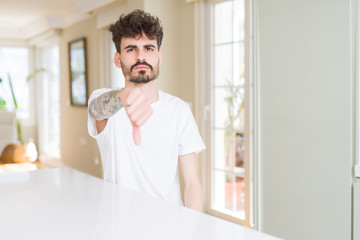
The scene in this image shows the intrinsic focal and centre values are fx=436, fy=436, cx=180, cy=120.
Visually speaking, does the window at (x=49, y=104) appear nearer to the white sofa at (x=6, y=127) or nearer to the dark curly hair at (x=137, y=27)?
the white sofa at (x=6, y=127)

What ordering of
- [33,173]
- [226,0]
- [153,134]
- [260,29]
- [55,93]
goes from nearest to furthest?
1. [153,134]
2. [33,173]
3. [260,29]
4. [226,0]
5. [55,93]

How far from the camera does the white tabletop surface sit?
0.98 metres

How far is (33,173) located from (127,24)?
0.81m

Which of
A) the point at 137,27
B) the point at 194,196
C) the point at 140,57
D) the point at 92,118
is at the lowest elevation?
the point at 194,196

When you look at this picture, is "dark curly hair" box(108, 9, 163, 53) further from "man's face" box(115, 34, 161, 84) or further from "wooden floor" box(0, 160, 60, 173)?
"wooden floor" box(0, 160, 60, 173)

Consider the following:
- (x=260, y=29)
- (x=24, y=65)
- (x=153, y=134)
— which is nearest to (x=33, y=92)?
(x=24, y=65)

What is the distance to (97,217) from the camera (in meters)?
1.12

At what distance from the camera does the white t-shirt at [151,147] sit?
1.55m

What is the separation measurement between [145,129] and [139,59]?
0.87 ft

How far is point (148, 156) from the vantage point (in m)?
1.57

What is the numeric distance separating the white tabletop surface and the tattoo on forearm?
0.25 metres

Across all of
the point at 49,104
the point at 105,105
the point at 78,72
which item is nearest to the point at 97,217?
the point at 105,105

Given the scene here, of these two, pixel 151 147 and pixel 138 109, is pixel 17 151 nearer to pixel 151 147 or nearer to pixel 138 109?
pixel 151 147

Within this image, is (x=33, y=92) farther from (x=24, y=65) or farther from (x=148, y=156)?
(x=148, y=156)
